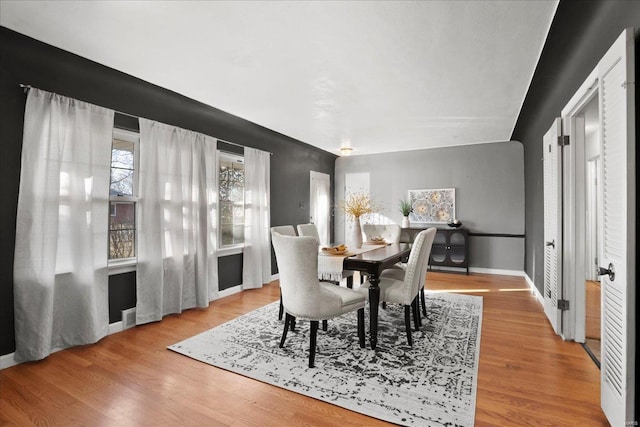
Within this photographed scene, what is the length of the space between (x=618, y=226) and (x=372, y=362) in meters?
1.77

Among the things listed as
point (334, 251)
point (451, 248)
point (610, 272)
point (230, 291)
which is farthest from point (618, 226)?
point (451, 248)

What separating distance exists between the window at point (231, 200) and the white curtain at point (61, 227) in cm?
161

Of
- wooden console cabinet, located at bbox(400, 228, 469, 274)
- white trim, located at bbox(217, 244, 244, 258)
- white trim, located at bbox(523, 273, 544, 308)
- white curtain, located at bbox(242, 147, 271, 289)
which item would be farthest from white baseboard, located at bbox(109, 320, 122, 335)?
white trim, located at bbox(523, 273, 544, 308)

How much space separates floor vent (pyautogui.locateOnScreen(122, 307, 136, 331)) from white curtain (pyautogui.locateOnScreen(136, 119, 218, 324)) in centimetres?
7

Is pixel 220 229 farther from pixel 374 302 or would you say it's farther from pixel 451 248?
pixel 451 248

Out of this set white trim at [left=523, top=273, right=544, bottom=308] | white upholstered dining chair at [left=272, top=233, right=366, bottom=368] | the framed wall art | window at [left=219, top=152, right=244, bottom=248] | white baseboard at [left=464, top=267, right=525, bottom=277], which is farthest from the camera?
the framed wall art

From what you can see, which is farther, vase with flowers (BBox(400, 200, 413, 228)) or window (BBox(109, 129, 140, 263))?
vase with flowers (BBox(400, 200, 413, 228))

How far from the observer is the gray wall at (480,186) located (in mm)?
5864

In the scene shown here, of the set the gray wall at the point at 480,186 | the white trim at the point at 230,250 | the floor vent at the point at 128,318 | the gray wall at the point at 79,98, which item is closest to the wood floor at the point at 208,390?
the floor vent at the point at 128,318

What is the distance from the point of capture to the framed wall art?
20.8 feet

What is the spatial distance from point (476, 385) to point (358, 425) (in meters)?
0.92

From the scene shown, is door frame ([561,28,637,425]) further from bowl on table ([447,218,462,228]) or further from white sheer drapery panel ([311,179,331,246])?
white sheer drapery panel ([311,179,331,246])

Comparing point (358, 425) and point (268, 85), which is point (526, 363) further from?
point (268, 85)

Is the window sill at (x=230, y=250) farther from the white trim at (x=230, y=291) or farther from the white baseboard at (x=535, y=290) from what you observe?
the white baseboard at (x=535, y=290)
